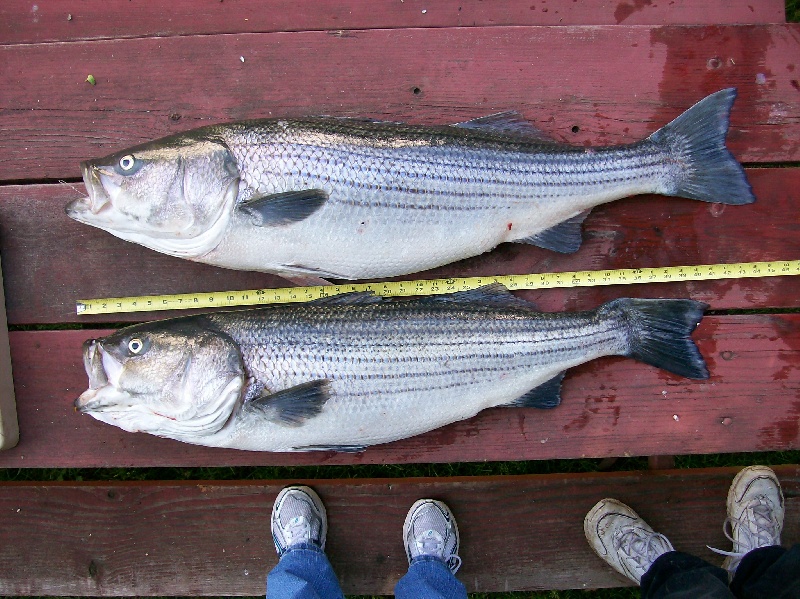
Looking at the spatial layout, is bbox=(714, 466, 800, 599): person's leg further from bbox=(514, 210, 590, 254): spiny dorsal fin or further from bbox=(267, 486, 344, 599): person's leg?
bbox=(267, 486, 344, 599): person's leg

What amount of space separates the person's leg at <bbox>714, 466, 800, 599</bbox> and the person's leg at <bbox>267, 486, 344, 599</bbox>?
242 cm

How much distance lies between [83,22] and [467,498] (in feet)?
13.9

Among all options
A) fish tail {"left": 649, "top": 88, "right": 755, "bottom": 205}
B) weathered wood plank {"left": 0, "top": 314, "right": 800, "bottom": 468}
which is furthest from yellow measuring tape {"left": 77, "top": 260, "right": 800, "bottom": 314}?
fish tail {"left": 649, "top": 88, "right": 755, "bottom": 205}

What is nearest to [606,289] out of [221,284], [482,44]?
[482,44]

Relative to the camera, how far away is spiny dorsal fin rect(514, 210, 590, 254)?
11.1 feet

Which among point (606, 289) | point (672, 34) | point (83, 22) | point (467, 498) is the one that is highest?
point (83, 22)

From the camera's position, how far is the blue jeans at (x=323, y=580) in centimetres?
318

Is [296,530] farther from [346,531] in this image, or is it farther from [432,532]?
[432,532]

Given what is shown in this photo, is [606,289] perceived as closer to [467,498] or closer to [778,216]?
[778,216]

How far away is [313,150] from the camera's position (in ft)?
9.98

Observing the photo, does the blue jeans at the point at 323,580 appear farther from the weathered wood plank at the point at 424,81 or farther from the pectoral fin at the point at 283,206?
the weathered wood plank at the point at 424,81

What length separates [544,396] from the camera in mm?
3357

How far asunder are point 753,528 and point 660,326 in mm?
1489

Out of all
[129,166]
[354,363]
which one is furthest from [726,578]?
[129,166]
